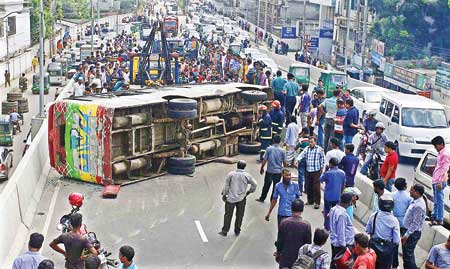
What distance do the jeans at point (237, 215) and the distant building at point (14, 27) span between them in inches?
1965

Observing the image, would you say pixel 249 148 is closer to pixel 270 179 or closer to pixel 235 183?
pixel 270 179

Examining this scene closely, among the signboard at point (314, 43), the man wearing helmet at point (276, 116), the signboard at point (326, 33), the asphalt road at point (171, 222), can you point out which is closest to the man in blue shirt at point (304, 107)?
the man wearing helmet at point (276, 116)

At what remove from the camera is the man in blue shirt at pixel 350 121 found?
766 inches

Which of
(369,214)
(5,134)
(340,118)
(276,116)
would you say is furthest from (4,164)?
(369,214)

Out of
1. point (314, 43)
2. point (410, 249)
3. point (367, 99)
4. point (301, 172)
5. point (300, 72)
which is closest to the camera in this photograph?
point (410, 249)

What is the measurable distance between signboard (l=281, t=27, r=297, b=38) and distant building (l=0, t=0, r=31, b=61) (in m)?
28.5

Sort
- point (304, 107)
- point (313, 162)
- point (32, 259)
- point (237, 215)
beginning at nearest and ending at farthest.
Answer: point (32, 259), point (237, 215), point (313, 162), point (304, 107)

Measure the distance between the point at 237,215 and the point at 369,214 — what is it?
3148 millimetres

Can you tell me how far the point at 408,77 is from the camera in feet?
173

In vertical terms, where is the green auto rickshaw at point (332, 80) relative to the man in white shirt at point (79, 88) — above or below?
below

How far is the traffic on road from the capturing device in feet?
35.4

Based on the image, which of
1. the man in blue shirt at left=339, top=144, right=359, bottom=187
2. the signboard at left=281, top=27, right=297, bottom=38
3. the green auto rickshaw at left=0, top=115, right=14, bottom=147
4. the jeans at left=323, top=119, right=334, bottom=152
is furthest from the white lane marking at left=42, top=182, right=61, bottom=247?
the signboard at left=281, top=27, right=297, bottom=38

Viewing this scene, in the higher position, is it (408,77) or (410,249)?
(410,249)

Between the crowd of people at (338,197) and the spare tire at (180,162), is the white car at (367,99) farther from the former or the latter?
the spare tire at (180,162)
